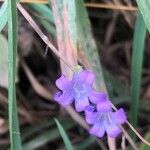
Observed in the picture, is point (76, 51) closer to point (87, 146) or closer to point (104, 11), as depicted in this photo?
point (87, 146)

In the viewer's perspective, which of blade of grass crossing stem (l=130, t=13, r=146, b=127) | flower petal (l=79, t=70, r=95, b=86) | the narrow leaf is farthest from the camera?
blade of grass crossing stem (l=130, t=13, r=146, b=127)

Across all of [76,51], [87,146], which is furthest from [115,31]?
[76,51]

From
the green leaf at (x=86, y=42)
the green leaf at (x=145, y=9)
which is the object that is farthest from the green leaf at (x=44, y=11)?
the green leaf at (x=145, y=9)

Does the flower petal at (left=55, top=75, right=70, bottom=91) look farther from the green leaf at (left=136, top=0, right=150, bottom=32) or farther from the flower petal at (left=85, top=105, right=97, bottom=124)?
the green leaf at (left=136, top=0, right=150, bottom=32)

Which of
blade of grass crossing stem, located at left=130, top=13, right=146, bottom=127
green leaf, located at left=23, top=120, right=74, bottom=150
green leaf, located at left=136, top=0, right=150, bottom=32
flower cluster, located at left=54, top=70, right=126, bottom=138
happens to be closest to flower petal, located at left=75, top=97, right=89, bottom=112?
flower cluster, located at left=54, top=70, right=126, bottom=138

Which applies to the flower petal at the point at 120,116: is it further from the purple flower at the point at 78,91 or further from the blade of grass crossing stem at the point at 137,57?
the blade of grass crossing stem at the point at 137,57

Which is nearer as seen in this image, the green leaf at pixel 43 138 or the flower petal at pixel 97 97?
the flower petal at pixel 97 97
